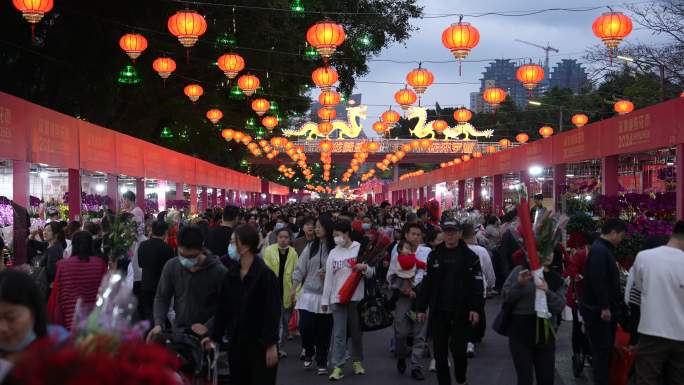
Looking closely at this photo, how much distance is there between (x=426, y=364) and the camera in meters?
10.1

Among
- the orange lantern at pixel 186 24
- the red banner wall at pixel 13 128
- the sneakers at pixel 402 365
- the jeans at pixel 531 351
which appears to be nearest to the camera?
the jeans at pixel 531 351

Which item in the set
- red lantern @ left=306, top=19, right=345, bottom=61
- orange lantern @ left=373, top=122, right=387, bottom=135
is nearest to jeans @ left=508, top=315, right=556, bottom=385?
red lantern @ left=306, top=19, right=345, bottom=61

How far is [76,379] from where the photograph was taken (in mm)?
2486

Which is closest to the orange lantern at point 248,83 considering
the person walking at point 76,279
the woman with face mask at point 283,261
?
the woman with face mask at point 283,261

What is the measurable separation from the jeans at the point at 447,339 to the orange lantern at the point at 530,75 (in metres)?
12.2

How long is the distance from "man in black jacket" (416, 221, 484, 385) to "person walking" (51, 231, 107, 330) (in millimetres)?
2982

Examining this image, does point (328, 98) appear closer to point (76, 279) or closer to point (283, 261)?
point (283, 261)

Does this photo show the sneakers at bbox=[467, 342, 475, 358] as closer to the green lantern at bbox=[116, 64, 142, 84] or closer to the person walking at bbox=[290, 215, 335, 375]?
the person walking at bbox=[290, 215, 335, 375]

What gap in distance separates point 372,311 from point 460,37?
6.99 meters

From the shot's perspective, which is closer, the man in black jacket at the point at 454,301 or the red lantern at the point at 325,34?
the man in black jacket at the point at 454,301

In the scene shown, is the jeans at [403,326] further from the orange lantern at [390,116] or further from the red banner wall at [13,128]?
the orange lantern at [390,116]

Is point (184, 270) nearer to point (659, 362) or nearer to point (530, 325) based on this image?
point (530, 325)

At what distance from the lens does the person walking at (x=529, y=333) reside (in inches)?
270

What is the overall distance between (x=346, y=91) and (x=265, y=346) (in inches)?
992
